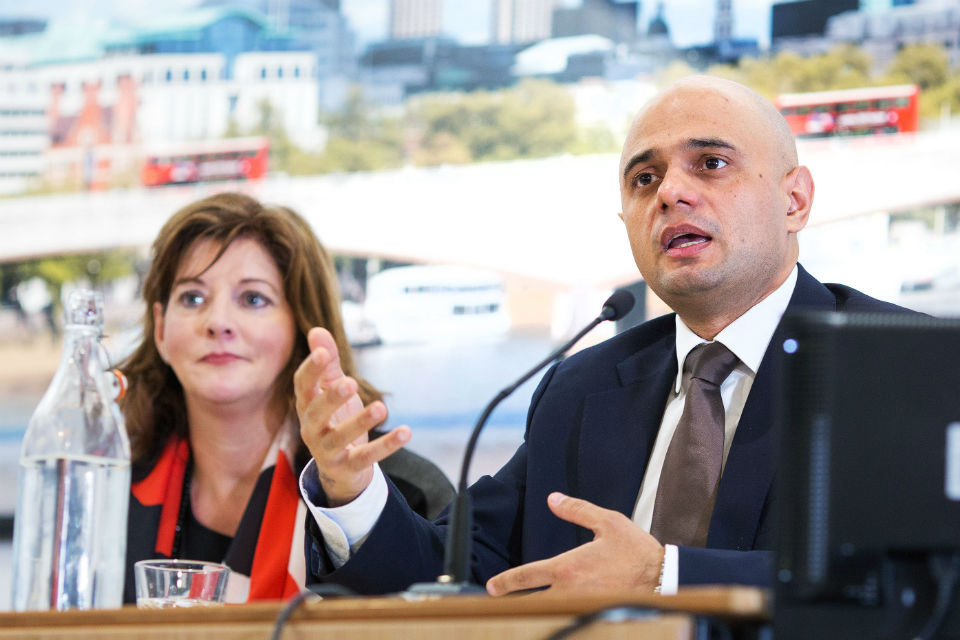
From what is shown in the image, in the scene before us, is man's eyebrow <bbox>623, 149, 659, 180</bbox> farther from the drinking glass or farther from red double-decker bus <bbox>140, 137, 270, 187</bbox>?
red double-decker bus <bbox>140, 137, 270, 187</bbox>

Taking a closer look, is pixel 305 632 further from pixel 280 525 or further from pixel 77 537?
pixel 280 525

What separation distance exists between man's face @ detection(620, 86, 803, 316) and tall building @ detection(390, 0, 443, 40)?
53.0 inches

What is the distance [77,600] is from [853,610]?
0.94 metres

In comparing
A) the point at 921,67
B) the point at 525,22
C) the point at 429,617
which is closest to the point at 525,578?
the point at 429,617

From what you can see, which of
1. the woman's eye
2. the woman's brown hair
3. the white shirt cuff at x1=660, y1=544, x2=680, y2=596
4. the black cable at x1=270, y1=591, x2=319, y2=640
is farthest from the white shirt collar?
the black cable at x1=270, y1=591, x2=319, y2=640

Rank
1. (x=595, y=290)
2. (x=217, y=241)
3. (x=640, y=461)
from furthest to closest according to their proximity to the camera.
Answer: (x=595, y=290), (x=217, y=241), (x=640, y=461)

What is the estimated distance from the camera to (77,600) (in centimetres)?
129

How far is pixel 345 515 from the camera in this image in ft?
4.51

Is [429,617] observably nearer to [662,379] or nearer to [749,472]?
[749,472]

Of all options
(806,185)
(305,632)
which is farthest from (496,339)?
(305,632)

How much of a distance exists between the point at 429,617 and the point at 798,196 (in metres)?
1.26

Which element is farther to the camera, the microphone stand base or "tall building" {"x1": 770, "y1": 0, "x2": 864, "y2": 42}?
"tall building" {"x1": 770, "y1": 0, "x2": 864, "y2": 42}

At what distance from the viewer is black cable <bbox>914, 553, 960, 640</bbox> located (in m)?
0.74

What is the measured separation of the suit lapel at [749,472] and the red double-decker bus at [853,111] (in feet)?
3.79
